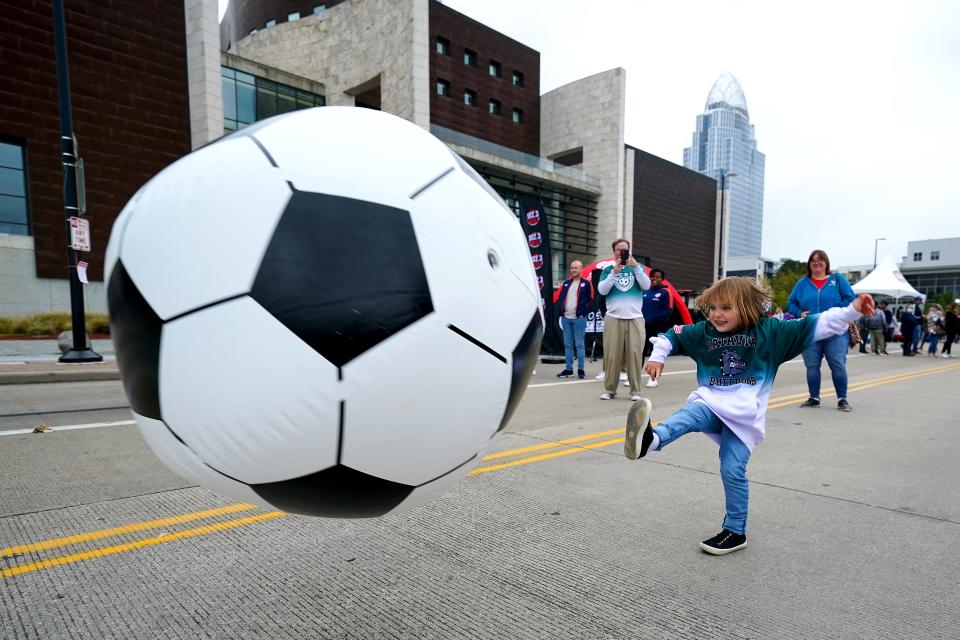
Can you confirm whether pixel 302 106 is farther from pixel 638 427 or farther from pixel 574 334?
pixel 638 427

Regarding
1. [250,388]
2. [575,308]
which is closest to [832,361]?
[575,308]

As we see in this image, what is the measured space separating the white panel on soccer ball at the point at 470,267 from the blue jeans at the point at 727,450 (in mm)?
1379

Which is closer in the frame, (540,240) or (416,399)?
(416,399)

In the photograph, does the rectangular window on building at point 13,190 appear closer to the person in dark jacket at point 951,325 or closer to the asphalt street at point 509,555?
the asphalt street at point 509,555

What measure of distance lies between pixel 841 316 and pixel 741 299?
15.4 inches

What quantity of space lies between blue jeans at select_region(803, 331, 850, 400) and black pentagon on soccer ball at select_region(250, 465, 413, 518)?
5564 mm

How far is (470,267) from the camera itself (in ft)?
4.02

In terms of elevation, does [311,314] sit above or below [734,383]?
above

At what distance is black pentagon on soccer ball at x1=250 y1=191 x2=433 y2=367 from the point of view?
107 cm

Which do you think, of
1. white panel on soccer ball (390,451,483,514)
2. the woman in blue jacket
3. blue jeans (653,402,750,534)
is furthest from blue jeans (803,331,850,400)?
white panel on soccer ball (390,451,483,514)

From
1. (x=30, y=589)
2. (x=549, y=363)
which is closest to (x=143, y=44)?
(x=549, y=363)

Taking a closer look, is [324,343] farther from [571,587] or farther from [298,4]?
[298,4]

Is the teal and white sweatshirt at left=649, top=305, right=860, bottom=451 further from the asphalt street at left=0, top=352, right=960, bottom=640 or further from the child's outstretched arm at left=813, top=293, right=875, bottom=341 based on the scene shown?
the asphalt street at left=0, top=352, right=960, bottom=640

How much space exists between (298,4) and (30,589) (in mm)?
44792
